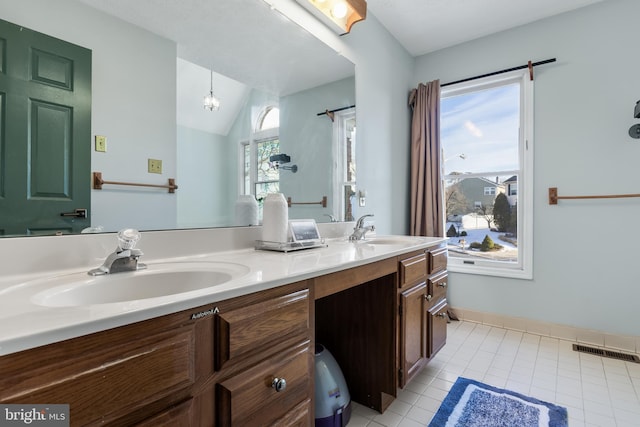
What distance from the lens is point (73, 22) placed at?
0.93 metres

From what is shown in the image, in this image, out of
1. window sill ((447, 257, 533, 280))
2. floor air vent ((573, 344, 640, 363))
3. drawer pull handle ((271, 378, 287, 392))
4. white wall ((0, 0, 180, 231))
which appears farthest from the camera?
window sill ((447, 257, 533, 280))

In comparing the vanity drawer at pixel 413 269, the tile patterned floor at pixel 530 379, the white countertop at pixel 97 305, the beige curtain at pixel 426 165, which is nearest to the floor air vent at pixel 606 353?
the tile patterned floor at pixel 530 379

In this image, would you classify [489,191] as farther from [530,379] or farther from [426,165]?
[530,379]

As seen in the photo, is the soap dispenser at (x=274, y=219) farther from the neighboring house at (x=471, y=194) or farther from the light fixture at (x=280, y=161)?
the neighboring house at (x=471, y=194)

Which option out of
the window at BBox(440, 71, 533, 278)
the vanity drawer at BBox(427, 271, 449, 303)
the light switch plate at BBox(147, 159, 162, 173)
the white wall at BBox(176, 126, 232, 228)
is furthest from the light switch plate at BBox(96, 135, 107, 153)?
the window at BBox(440, 71, 533, 278)

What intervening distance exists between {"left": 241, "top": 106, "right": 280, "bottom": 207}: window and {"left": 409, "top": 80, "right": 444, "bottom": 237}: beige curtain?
1.70 metres

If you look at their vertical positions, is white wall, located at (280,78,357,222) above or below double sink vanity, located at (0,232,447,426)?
above

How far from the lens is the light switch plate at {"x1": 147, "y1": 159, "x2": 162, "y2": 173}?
3.69 ft

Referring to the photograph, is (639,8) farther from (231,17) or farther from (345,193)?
(231,17)

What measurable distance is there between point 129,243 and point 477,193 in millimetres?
2779

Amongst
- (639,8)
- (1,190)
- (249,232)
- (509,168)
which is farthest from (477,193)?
(1,190)

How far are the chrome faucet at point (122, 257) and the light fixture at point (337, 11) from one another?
1601 millimetres

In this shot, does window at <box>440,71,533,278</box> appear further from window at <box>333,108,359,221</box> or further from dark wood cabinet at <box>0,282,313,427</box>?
dark wood cabinet at <box>0,282,313,427</box>

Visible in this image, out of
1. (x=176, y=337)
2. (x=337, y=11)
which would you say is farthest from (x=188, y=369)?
(x=337, y=11)
